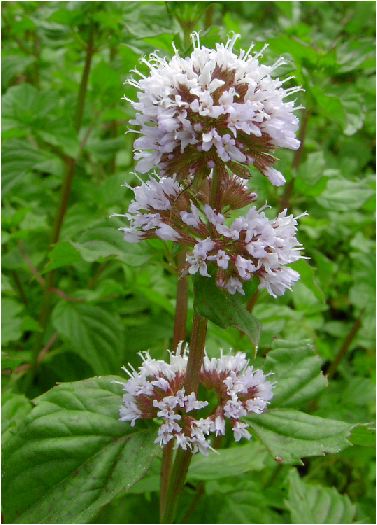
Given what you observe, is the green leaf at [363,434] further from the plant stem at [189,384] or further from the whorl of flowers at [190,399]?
the plant stem at [189,384]

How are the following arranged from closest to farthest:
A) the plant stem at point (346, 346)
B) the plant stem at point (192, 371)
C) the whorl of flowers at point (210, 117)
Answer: the whorl of flowers at point (210, 117), the plant stem at point (192, 371), the plant stem at point (346, 346)

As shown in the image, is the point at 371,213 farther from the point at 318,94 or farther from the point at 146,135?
the point at 146,135

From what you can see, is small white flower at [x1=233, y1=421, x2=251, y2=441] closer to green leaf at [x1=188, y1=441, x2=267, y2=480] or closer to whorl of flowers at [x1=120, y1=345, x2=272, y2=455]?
whorl of flowers at [x1=120, y1=345, x2=272, y2=455]

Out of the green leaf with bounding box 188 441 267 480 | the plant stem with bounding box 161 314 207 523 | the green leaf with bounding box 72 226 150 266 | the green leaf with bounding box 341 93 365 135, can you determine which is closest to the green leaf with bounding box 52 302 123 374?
the green leaf with bounding box 188 441 267 480

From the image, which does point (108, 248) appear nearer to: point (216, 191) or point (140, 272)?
point (216, 191)

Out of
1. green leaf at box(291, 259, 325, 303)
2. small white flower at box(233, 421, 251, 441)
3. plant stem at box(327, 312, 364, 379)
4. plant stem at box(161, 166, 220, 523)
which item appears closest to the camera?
plant stem at box(161, 166, 220, 523)

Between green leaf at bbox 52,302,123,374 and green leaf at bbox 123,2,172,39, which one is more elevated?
green leaf at bbox 123,2,172,39

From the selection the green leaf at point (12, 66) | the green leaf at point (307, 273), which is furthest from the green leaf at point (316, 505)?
the green leaf at point (12, 66)

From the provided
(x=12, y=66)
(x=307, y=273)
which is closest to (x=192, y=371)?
(x=307, y=273)
